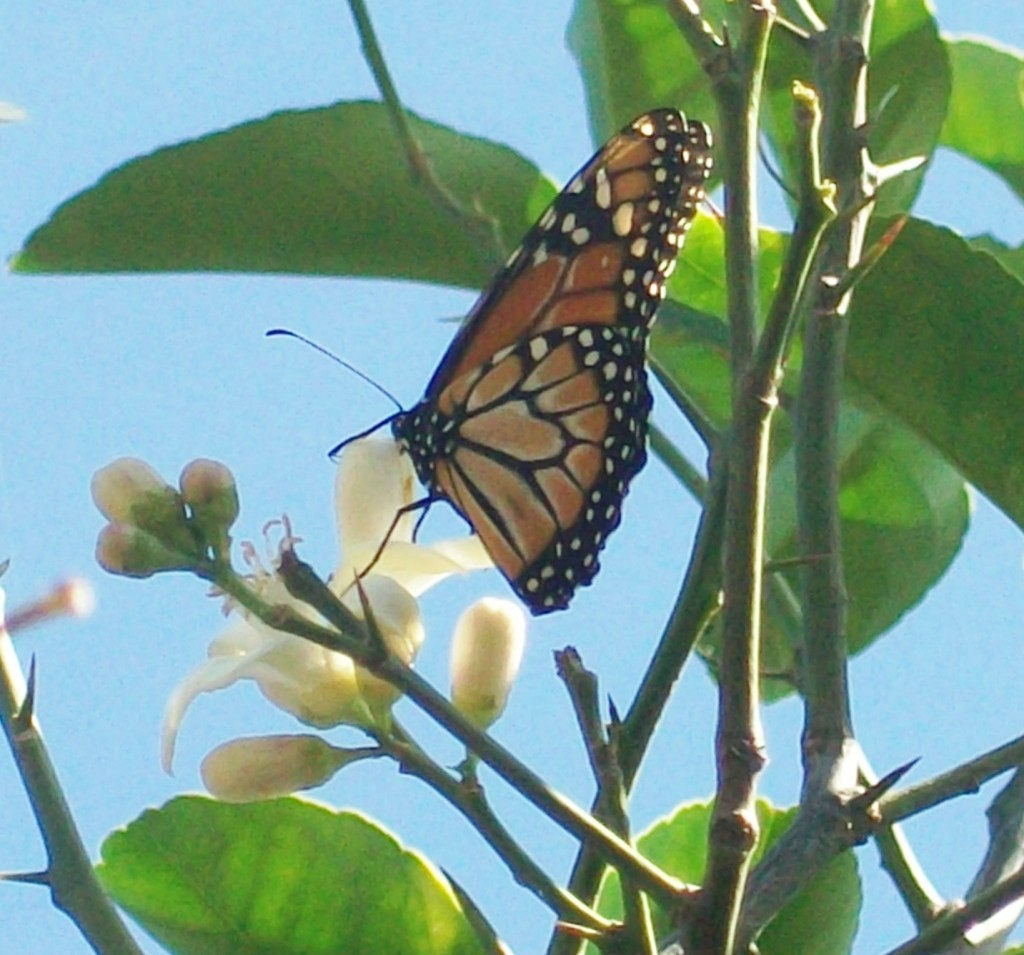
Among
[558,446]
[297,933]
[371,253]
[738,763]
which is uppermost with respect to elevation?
[371,253]

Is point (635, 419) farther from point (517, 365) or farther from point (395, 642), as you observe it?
point (395, 642)

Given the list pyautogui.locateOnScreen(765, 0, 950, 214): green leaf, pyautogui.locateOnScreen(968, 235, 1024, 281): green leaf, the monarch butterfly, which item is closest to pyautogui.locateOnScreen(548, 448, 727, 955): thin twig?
the monarch butterfly

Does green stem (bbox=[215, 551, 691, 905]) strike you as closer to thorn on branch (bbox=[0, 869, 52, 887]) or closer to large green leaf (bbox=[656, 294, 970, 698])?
thorn on branch (bbox=[0, 869, 52, 887])

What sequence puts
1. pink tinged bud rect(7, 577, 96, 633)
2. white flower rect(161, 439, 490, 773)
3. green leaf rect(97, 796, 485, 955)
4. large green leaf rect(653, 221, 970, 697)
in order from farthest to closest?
1. large green leaf rect(653, 221, 970, 697)
2. green leaf rect(97, 796, 485, 955)
3. white flower rect(161, 439, 490, 773)
4. pink tinged bud rect(7, 577, 96, 633)

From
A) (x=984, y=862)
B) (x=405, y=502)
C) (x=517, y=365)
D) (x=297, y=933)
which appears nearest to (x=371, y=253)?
(x=517, y=365)

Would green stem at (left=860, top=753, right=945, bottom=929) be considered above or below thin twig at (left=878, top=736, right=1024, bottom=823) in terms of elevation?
below

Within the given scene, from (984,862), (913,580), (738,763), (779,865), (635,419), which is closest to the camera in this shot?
(738,763)
